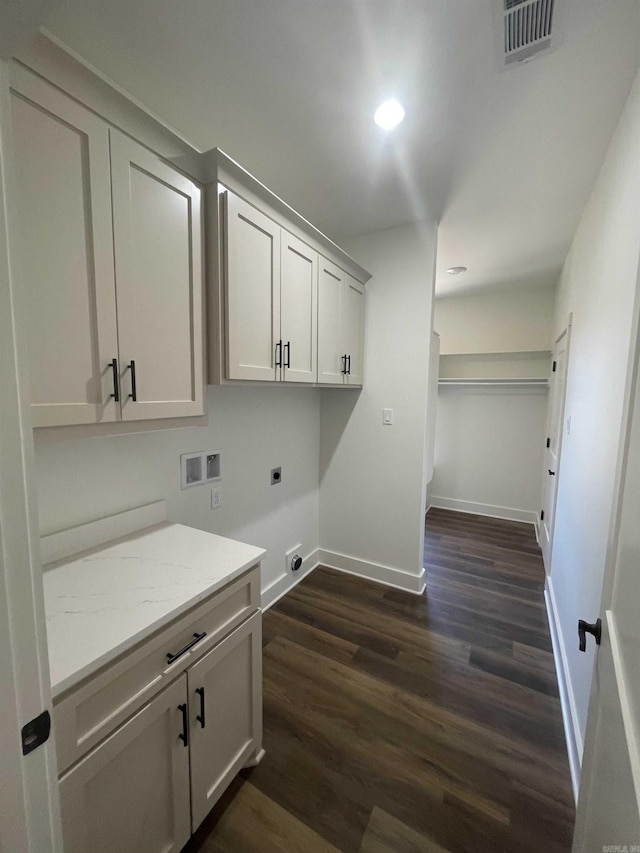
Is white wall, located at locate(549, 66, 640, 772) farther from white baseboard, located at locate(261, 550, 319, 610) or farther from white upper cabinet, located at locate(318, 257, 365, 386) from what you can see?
white baseboard, located at locate(261, 550, 319, 610)

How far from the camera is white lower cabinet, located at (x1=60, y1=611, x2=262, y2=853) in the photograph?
32.4 inches

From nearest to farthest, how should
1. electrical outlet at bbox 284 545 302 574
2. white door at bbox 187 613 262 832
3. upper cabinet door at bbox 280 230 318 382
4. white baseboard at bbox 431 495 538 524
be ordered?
white door at bbox 187 613 262 832 → upper cabinet door at bbox 280 230 318 382 → electrical outlet at bbox 284 545 302 574 → white baseboard at bbox 431 495 538 524

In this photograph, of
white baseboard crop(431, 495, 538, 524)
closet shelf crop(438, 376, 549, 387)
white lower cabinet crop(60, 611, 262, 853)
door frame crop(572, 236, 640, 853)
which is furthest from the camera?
white baseboard crop(431, 495, 538, 524)

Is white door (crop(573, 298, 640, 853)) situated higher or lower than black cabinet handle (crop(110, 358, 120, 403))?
lower

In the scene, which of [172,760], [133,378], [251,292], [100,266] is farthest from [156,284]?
[172,760]

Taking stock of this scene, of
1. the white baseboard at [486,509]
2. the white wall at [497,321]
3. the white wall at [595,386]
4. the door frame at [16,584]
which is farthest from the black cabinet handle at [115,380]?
the white baseboard at [486,509]

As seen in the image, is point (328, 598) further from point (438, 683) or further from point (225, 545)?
point (225, 545)

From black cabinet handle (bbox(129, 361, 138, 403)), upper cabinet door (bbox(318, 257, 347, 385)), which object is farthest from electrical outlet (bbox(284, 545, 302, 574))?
black cabinet handle (bbox(129, 361, 138, 403))

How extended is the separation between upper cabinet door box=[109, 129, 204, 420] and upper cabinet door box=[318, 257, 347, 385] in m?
0.88

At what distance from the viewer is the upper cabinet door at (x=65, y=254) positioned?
0.87 metres

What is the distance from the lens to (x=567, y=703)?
1.62 meters

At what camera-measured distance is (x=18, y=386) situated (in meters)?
0.54

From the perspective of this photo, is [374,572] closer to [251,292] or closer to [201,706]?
[201,706]

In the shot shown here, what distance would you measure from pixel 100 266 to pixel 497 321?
4.28 meters
